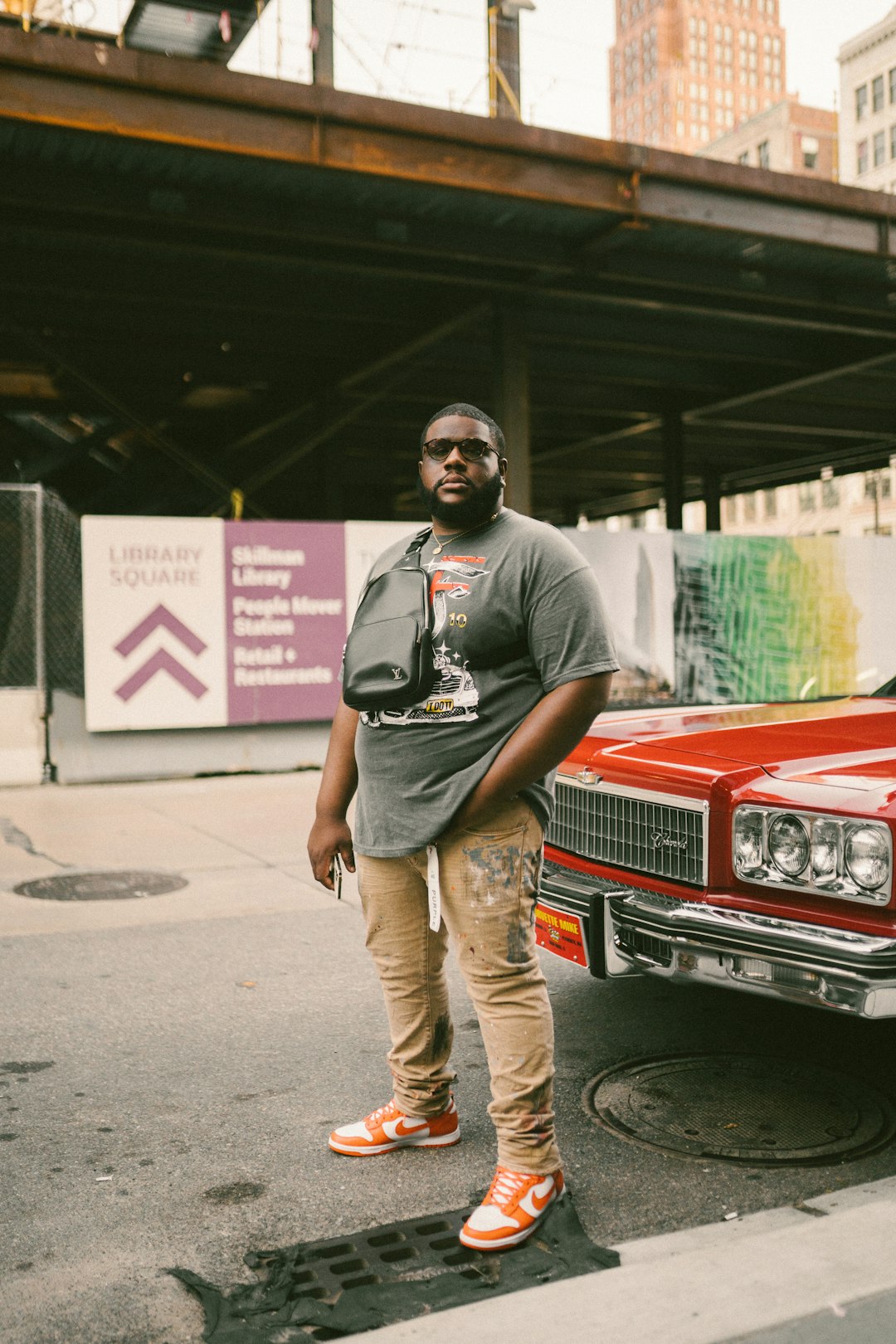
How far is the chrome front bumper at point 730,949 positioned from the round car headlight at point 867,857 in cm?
14

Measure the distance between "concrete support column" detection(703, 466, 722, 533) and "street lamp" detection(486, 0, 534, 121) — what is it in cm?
2117

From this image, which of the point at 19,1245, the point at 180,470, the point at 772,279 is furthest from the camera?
the point at 180,470

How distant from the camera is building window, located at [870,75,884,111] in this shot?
77188 mm

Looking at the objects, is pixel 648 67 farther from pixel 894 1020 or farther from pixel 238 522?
→ pixel 894 1020

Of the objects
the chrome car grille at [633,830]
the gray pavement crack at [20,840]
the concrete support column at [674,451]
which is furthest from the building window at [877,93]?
the chrome car grille at [633,830]

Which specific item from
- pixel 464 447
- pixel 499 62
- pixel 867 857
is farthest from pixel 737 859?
pixel 499 62

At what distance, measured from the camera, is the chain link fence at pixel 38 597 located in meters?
10.6

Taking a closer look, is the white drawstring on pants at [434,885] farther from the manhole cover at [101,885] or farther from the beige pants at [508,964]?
the manhole cover at [101,885]

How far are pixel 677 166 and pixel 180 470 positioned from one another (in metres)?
12.8

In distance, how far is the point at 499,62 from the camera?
40.1 ft

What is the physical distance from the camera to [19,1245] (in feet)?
9.15

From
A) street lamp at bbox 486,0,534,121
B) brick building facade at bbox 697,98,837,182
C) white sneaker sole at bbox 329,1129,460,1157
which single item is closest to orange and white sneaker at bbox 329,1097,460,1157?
white sneaker sole at bbox 329,1129,460,1157

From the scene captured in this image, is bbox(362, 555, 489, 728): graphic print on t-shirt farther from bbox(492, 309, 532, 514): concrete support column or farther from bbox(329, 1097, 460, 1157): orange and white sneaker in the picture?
bbox(492, 309, 532, 514): concrete support column

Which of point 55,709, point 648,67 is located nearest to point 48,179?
point 55,709
